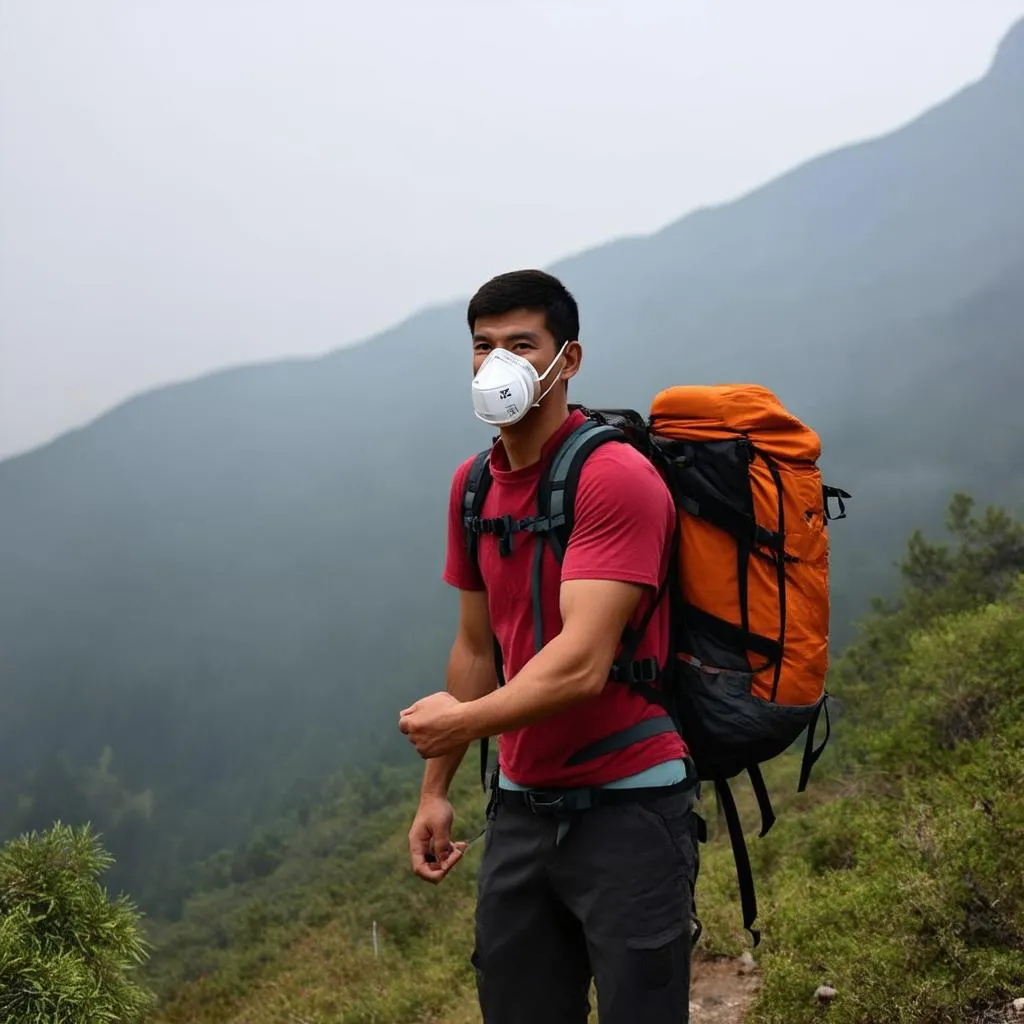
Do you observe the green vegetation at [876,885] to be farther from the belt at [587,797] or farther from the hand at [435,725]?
the hand at [435,725]

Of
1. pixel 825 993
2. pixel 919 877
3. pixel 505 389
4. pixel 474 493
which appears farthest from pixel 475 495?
pixel 919 877

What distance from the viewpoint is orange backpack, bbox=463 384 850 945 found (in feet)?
6.78

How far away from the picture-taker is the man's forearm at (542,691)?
171cm

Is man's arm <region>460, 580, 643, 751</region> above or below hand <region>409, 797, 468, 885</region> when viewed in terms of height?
above

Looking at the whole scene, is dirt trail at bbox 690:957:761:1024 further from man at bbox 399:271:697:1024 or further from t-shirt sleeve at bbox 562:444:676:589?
t-shirt sleeve at bbox 562:444:676:589

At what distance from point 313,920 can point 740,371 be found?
506 ft

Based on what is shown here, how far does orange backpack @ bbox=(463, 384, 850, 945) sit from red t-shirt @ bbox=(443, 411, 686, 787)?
0.03 metres

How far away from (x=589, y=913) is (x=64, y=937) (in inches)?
105

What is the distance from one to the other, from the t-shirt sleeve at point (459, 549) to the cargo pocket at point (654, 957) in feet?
2.91

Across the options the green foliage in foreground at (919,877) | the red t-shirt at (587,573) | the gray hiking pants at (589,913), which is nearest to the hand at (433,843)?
the gray hiking pants at (589,913)

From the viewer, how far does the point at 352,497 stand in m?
171

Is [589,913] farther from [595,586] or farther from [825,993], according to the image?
[825,993]

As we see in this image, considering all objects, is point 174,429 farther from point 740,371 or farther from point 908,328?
point 908,328

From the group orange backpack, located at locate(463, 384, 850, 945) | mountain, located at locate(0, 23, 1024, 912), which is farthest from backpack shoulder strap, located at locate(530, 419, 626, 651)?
mountain, located at locate(0, 23, 1024, 912)
